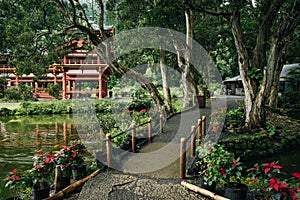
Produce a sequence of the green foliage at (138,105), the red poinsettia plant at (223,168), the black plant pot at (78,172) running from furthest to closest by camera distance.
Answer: the green foliage at (138,105), the black plant pot at (78,172), the red poinsettia plant at (223,168)

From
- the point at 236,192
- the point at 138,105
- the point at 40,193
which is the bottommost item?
the point at 40,193

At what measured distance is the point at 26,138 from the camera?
515 inches

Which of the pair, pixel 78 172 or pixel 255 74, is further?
pixel 255 74

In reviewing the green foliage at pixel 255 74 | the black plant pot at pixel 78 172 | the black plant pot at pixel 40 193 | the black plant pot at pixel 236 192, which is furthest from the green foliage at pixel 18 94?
the black plant pot at pixel 236 192

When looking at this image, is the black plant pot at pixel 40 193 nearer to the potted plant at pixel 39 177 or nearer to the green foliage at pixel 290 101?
the potted plant at pixel 39 177

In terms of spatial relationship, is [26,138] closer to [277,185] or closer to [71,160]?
[71,160]

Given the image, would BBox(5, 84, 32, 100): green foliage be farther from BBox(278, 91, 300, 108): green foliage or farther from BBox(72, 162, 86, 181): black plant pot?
BBox(278, 91, 300, 108): green foliage

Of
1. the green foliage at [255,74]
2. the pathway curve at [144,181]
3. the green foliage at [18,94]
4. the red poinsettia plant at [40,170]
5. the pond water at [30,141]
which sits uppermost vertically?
the green foliage at [255,74]

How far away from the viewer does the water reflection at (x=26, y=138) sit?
8.91 m

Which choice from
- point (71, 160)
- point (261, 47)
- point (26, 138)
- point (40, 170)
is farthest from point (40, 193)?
point (261, 47)

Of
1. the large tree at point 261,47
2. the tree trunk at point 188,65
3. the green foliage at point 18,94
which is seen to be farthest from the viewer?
the green foliage at point 18,94

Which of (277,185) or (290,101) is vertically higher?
(290,101)

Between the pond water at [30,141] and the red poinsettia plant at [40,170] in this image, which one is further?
the pond water at [30,141]

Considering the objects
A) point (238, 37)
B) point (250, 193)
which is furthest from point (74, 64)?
point (250, 193)
